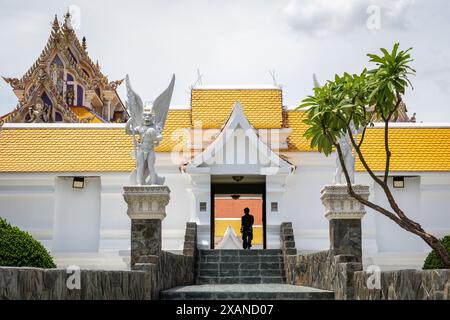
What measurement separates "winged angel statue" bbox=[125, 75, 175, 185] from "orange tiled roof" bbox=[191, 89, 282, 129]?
5.92 meters

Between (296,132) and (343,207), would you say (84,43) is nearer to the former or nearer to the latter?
(296,132)

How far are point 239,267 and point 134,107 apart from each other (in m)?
4.51

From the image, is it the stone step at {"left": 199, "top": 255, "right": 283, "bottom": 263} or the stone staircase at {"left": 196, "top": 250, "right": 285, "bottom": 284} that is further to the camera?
the stone step at {"left": 199, "top": 255, "right": 283, "bottom": 263}

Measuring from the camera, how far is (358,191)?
51.4 ft

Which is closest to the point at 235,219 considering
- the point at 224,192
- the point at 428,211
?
the point at 224,192

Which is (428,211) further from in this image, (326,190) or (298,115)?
(326,190)

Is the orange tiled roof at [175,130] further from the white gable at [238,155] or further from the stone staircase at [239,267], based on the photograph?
the stone staircase at [239,267]

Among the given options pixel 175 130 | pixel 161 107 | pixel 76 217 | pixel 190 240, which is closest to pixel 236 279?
pixel 190 240

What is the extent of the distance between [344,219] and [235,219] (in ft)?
70.7

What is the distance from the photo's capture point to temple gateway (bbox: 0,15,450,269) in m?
20.7

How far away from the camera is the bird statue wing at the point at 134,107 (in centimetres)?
1642

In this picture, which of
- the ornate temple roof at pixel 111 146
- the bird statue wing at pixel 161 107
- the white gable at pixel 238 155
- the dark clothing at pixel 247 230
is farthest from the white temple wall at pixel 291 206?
the bird statue wing at pixel 161 107

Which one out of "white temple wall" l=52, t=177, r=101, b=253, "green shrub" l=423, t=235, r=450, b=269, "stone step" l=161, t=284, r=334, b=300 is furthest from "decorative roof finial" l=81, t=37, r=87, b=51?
"stone step" l=161, t=284, r=334, b=300

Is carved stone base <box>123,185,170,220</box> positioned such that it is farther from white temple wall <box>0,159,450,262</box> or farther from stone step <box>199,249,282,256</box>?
white temple wall <box>0,159,450,262</box>
